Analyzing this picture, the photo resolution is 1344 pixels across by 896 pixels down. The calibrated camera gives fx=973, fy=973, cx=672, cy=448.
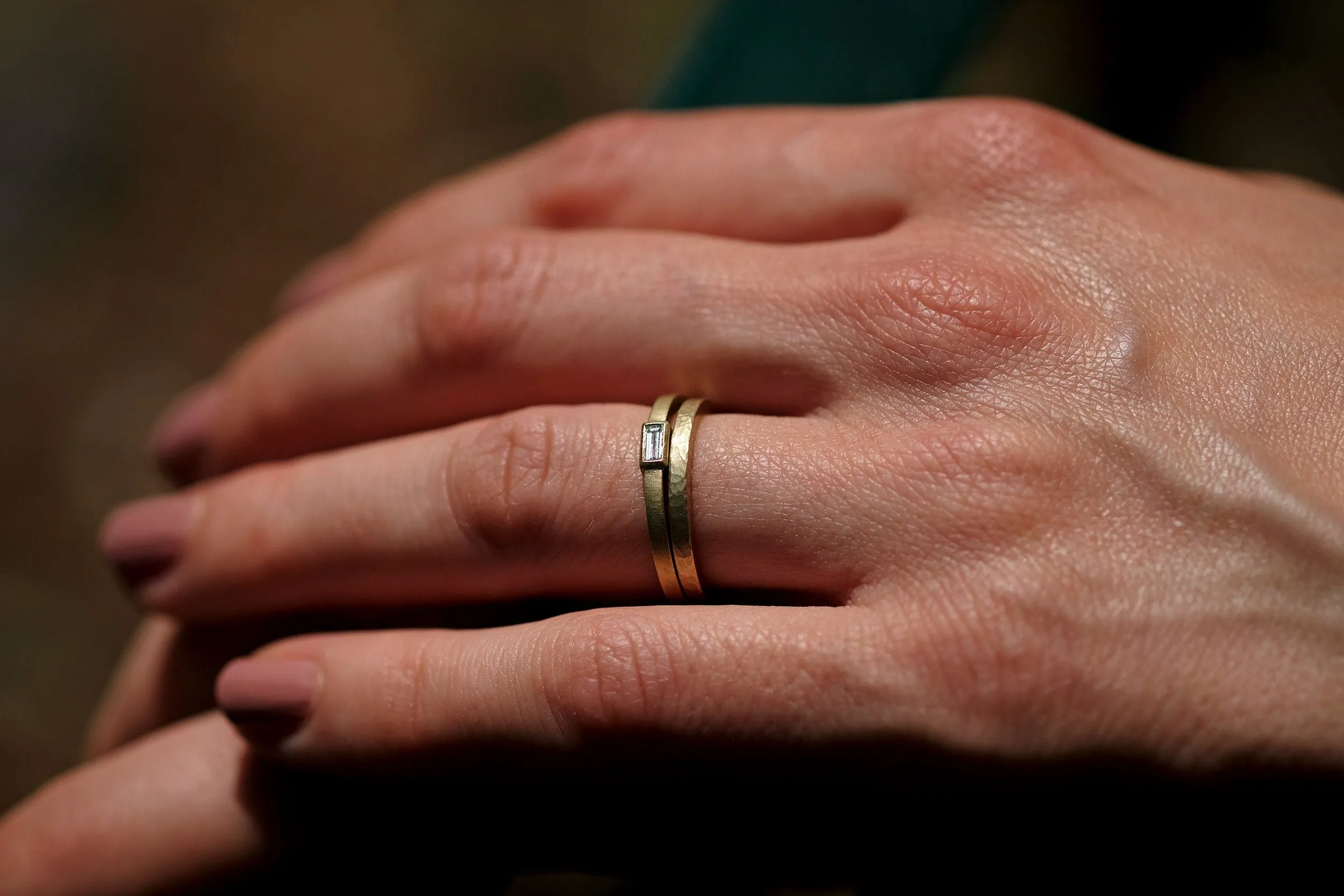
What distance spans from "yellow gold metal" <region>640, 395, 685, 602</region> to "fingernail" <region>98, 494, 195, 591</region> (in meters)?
0.48

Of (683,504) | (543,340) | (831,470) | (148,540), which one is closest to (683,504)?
(683,504)

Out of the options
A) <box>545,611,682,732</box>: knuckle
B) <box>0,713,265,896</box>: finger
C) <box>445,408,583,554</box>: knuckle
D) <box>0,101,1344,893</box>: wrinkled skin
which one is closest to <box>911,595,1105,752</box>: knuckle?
<box>0,101,1344,893</box>: wrinkled skin

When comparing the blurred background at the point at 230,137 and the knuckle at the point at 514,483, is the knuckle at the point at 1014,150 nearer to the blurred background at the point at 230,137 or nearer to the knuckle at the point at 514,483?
the knuckle at the point at 514,483

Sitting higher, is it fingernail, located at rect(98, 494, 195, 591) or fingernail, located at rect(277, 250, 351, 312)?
fingernail, located at rect(277, 250, 351, 312)

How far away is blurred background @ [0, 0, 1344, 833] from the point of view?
1398 mm

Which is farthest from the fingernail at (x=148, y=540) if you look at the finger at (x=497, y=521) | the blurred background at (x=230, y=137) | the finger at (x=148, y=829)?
the blurred background at (x=230, y=137)

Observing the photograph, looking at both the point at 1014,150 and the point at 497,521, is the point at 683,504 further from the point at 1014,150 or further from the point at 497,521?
the point at 1014,150

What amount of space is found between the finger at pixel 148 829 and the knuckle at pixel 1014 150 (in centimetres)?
78

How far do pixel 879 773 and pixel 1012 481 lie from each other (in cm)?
22

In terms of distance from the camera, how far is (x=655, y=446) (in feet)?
2.33

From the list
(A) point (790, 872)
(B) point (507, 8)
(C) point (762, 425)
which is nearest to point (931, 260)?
(C) point (762, 425)

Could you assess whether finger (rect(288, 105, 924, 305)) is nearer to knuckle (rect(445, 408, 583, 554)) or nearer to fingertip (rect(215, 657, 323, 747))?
knuckle (rect(445, 408, 583, 554))

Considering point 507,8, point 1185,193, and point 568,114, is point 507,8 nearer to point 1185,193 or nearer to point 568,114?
point 568,114

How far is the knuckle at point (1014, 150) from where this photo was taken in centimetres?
76
